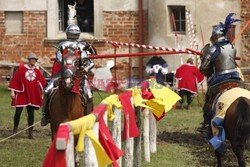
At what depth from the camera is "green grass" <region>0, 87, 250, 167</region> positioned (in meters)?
12.7

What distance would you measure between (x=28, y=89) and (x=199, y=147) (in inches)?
156

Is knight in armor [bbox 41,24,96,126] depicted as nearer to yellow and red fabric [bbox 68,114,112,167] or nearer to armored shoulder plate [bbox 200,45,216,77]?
armored shoulder plate [bbox 200,45,216,77]

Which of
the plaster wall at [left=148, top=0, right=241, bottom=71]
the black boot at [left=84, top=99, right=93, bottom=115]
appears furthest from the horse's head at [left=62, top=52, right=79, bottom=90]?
the plaster wall at [left=148, top=0, right=241, bottom=71]

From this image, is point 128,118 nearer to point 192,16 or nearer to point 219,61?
point 219,61

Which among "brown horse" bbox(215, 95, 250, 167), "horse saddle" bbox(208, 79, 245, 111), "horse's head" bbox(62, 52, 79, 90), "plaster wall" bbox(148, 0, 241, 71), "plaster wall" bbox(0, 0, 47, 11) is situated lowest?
"brown horse" bbox(215, 95, 250, 167)

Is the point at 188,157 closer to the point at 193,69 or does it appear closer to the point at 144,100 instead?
the point at 144,100

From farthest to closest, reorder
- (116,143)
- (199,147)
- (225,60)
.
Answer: (199,147), (225,60), (116,143)

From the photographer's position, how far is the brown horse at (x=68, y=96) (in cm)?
1052

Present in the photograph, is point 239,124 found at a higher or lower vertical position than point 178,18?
lower

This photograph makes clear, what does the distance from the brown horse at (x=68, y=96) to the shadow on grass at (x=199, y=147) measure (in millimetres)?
2516

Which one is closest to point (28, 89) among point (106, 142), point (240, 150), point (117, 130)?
point (240, 150)

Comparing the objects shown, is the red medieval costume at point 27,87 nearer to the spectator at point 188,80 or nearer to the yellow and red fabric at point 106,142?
the spectator at point 188,80

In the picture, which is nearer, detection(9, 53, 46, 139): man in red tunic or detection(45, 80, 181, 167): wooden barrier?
detection(45, 80, 181, 167): wooden barrier

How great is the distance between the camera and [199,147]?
14703 mm
